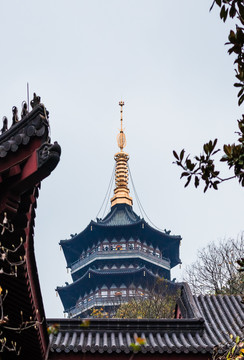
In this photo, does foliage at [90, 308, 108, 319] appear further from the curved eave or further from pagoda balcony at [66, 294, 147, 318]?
the curved eave

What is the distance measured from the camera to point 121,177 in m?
45.7

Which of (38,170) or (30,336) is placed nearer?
(38,170)

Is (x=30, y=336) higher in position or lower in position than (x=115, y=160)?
lower

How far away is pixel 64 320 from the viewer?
11367mm

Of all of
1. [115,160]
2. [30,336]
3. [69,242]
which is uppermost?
[115,160]

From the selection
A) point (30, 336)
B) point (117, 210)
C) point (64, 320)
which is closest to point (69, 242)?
point (117, 210)

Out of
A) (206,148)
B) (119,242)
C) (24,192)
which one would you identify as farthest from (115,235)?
(206,148)

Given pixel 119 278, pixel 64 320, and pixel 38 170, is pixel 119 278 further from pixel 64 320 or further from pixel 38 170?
pixel 38 170

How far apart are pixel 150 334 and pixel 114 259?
28.3m

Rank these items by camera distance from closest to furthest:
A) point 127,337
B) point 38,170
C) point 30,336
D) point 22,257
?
point 38,170 < point 22,257 < point 30,336 < point 127,337

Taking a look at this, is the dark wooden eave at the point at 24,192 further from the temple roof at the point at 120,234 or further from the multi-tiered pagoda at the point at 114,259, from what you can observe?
the temple roof at the point at 120,234

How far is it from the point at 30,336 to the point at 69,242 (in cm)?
3506

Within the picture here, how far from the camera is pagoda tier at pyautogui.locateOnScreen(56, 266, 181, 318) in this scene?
37.6 meters

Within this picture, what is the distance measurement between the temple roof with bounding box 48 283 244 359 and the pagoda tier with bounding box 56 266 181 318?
83.2 ft
